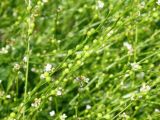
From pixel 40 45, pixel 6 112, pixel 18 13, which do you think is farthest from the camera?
pixel 18 13

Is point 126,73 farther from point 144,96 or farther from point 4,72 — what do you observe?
point 4,72

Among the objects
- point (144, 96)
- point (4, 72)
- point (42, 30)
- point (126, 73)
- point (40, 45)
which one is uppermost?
point (42, 30)

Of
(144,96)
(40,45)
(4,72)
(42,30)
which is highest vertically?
(42,30)

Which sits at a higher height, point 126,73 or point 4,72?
point 4,72

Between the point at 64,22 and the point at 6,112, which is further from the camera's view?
the point at 64,22

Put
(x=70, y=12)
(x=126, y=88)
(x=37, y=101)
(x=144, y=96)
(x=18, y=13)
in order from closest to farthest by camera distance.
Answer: (x=37, y=101), (x=144, y=96), (x=126, y=88), (x=18, y=13), (x=70, y=12)

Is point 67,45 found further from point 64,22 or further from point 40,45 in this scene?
point 64,22

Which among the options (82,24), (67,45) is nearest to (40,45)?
(67,45)

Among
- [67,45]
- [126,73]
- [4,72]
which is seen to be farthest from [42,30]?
[126,73]

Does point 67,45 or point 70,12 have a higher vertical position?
point 70,12
